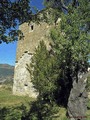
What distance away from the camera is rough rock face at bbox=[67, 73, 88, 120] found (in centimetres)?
1546

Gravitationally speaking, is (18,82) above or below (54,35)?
below

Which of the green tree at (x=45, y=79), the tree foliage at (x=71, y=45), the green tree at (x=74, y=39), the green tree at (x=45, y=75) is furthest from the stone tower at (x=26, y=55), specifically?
the green tree at (x=74, y=39)

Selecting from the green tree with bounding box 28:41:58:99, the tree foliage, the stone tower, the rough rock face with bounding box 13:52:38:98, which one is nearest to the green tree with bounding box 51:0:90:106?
the tree foliage

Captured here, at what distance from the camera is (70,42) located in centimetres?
1502

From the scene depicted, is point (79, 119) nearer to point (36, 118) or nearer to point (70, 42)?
point (36, 118)

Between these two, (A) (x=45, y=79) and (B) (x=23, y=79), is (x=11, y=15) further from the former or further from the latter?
(B) (x=23, y=79)

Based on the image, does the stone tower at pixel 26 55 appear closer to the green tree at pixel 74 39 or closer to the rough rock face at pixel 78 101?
the green tree at pixel 74 39

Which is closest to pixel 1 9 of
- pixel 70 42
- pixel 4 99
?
pixel 70 42

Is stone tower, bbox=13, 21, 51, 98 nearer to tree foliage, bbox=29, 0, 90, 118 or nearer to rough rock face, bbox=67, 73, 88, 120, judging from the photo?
tree foliage, bbox=29, 0, 90, 118

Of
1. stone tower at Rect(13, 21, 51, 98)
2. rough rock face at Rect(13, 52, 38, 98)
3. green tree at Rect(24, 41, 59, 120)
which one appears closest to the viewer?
A: green tree at Rect(24, 41, 59, 120)

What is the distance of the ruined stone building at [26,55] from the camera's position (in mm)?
26922

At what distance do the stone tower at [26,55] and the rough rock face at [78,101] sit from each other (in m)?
10.8

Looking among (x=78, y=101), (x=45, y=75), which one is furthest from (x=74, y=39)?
(x=45, y=75)

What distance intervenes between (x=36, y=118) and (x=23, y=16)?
6442mm
